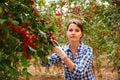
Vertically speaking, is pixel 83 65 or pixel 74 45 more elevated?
pixel 74 45

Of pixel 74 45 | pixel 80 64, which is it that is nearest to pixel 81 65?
pixel 80 64

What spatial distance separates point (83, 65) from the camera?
7.68ft

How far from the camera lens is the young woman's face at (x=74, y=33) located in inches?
96.9

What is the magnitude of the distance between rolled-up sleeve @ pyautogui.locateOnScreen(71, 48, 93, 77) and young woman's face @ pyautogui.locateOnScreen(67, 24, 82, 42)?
0.12 meters

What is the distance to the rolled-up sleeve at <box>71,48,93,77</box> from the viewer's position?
2292mm

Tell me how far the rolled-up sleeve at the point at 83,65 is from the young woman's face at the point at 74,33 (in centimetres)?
12

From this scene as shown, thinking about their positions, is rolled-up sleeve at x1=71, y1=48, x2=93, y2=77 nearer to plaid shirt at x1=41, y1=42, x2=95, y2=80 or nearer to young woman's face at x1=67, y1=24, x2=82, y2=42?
plaid shirt at x1=41, y1=42, x2=95, y2=80

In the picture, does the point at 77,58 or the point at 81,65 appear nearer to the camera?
the point at 81,65

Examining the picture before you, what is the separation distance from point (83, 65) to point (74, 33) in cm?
27

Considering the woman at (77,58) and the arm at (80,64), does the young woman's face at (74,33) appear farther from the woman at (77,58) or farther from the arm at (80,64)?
the arm at (80,64)

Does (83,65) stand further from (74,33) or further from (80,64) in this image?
(74,33)

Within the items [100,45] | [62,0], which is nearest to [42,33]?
[100,45]

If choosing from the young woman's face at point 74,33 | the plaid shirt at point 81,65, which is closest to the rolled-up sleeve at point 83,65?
the plaid shirt at point 81,65

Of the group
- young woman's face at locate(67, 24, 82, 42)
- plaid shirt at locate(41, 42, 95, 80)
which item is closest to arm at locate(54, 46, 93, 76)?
plaid shirt at locate(41, 42, 95, 80)
